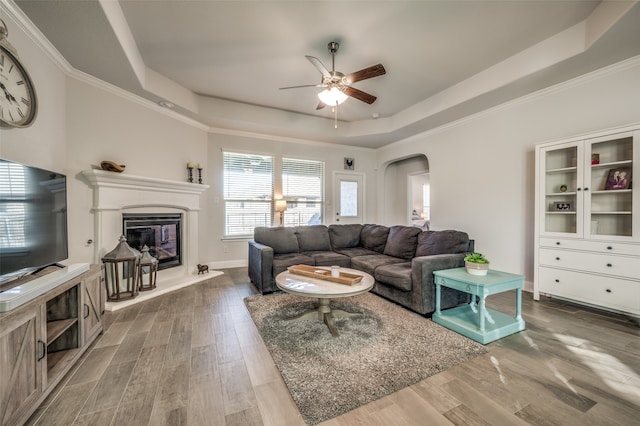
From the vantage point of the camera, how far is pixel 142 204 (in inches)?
141

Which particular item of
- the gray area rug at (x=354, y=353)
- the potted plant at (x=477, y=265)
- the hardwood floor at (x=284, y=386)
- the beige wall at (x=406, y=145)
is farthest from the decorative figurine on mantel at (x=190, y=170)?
the potted plant at (x=477, y=265)

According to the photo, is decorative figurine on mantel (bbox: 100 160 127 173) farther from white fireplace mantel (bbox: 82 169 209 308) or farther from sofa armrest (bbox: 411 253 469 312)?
sofa armrest (bbox: 411 253 469 312)

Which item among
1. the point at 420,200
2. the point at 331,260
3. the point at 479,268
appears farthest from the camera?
the point at 420,200

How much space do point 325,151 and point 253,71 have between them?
272 cm

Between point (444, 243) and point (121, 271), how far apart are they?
13.6ft

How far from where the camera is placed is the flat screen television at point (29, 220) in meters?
1.48

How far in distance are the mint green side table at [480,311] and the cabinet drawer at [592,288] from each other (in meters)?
1.10

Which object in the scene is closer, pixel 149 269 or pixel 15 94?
pixel 15 94

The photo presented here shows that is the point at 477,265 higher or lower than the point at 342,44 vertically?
lower

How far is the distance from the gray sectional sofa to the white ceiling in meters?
2.17

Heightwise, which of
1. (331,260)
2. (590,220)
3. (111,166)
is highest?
(111,166)

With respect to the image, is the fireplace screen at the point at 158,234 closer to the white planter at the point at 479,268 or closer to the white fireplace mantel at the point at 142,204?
the white fireplace mantel at the point at 142,204

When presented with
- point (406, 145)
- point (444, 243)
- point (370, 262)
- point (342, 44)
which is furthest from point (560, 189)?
point (342, 44)

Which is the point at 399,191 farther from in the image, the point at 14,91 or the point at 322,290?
the point at 14,91
